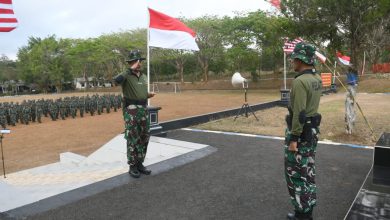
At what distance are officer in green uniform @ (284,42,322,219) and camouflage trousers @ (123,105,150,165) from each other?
2.37m

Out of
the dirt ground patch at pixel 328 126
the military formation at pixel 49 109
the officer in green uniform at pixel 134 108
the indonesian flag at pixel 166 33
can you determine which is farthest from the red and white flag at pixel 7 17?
the military formation at pixel 49 109

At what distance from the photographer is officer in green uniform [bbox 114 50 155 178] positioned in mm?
4641

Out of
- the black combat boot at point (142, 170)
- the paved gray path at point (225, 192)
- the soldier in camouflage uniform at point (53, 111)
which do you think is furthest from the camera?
the soldier in camouflage uniform at point (53, 111)

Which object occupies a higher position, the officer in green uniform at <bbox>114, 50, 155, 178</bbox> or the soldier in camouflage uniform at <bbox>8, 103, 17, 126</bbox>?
the officer in green uniform at <bbox>114, 50, 155, 178</bbox>

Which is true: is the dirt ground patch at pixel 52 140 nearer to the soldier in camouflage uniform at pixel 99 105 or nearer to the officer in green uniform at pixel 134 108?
the soldier in camouflage uniform at pixel 99 105

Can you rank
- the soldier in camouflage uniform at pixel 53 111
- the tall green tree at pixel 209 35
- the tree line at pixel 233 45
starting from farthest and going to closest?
the tall green tree at pixel 209 35 < the soldier in camouflage uniform at pixel 53 111 < the tree line at pixel 233 45

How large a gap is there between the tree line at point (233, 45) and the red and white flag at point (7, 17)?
831cm

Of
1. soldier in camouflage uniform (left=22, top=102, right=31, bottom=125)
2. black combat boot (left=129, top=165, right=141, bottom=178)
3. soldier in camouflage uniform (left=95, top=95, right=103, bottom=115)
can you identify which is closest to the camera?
black combat boot (left=129, top=165, right=141, bottom=178)

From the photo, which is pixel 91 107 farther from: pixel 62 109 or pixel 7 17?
pixel 7 17

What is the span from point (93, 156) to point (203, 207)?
12.4 ft

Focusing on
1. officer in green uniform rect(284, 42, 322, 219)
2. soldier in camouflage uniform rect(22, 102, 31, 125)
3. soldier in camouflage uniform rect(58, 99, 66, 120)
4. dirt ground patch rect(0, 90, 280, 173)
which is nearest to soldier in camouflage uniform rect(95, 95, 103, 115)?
soldier in camouflage uniform rect(58, 99, 66, 120)

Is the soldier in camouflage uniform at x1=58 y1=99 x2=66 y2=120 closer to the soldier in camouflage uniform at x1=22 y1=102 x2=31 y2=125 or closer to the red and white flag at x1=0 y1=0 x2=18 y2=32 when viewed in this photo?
the soldier in camouflage uniform at x1=22 y1=102 x2=31 y2=125

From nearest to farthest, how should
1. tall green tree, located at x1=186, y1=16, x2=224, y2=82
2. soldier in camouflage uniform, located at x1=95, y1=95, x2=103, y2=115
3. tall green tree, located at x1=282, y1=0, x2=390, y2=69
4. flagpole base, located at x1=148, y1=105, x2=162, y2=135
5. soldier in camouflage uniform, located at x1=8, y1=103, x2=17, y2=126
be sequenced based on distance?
flagpole base, located at x1=148, y1=105, x2=162, y2=135
tall green tree, located at x1=282, y1=0, x2=390, y2=69
soldier in camouflage uniform, located at x1=8, y1=103, x2=17, y2=126
soldier in camouflage uniform, located at x1=95, y1=95, x2=103, y2=115
tall green tree, located at x1=186, y1=16, x2=224, y2=82

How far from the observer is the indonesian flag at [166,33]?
775cm
